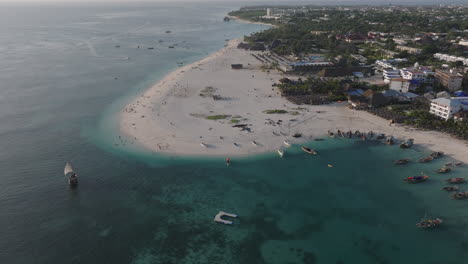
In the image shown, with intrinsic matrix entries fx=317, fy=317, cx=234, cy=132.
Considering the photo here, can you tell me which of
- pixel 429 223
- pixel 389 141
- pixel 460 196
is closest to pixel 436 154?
pixel 389 141

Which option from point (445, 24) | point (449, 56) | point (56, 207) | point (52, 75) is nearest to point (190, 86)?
point (52, 75)

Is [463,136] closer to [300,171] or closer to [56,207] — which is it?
[300,171]

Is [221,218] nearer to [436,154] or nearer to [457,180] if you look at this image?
[457,180]

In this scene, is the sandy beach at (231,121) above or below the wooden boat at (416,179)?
above

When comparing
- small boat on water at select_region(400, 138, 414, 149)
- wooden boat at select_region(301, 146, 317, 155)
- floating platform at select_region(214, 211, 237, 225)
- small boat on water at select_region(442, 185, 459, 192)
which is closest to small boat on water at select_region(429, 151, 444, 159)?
small boat on water at select_region(400, 138, 414, 149)

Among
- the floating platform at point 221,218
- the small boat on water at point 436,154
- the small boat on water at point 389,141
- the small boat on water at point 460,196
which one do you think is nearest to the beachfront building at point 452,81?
the small boat on water at point 389,141

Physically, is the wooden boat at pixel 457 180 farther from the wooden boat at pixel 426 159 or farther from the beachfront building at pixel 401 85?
the beachfront building at pixel 401 85
